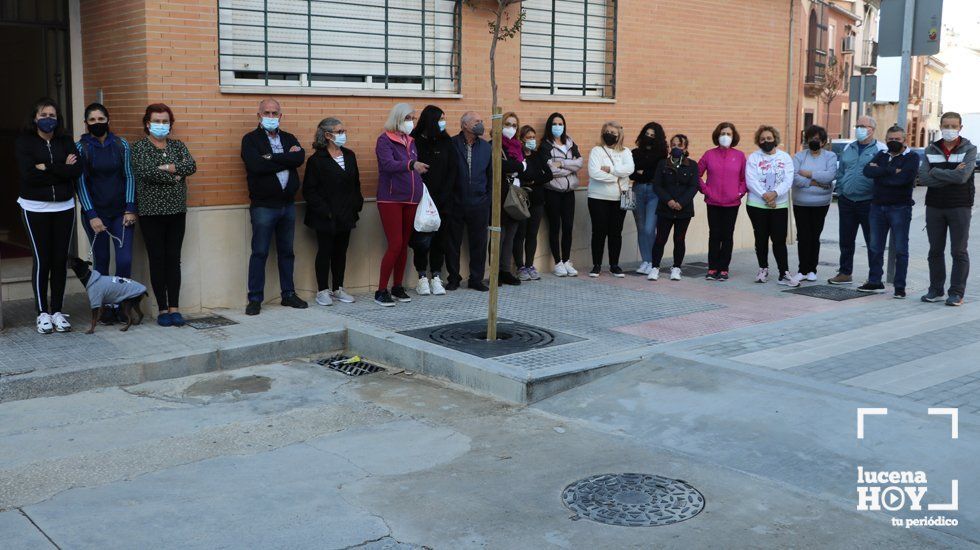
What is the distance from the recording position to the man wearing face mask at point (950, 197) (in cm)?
1002

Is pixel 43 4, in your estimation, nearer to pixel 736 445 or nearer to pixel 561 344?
pixel 561 344

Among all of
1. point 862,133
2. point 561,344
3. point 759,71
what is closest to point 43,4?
point 561,344

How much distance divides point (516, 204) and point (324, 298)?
2466 millimetres

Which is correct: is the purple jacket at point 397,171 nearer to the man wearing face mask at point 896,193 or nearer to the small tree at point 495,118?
the small tree at point 495,118

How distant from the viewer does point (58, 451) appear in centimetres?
593

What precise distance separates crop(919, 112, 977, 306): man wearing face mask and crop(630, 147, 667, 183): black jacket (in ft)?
10.3

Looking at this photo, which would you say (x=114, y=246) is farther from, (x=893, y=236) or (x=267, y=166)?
(x=893, y=236)

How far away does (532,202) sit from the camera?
1159 centimetres

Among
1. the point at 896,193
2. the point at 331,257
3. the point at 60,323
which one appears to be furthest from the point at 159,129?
the point at 896,193

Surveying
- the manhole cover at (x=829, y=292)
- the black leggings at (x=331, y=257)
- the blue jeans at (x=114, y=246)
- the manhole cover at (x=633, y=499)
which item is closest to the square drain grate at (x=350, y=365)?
the black leggings at (x=331, y=257)

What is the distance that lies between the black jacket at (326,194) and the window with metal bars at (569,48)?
11.1 ft

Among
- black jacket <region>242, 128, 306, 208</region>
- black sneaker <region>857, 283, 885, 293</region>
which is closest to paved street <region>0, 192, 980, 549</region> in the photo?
black jacket <region>242, 128, 306, 208</region>

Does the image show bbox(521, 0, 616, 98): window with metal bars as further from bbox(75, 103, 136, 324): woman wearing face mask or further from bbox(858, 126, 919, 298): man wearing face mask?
bbox(75, 103, 136, 324): woman wearing face mask

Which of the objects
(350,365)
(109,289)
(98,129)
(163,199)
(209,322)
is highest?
(98,129)
